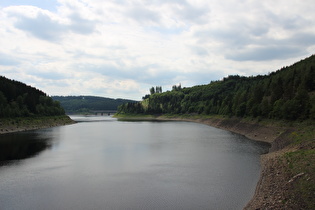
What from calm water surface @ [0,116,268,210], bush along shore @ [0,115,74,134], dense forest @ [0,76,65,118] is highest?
dense forest @ [0,76,65,118]

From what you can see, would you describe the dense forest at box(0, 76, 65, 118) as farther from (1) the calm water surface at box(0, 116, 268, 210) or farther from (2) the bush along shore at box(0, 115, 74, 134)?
(1) the calm water surface at box(0, 116, 268, 210)

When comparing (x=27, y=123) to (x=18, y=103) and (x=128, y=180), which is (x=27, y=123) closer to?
(x=18, y=103)

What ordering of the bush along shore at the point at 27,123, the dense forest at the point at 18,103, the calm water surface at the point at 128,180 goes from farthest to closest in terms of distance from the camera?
1. the dense forest at the point at 18,103
2. the bush along shore at the point at 27,123
3. the calm water surface at the point at 128,180

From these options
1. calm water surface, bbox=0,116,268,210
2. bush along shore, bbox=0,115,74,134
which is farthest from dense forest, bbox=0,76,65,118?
calm water surface, bbox=0,116,268,210

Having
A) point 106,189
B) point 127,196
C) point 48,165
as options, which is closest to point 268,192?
point 127,196

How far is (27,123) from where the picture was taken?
106875 mm

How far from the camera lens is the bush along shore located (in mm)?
90062

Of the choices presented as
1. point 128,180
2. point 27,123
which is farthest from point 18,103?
point 128,180

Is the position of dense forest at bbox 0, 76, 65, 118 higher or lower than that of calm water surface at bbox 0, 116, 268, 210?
higher

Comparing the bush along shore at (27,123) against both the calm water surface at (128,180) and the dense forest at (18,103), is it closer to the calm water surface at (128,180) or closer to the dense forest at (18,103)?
the dense forest at (18,103)

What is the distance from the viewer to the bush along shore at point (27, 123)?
9006 cm

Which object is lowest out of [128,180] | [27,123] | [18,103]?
[128,180]

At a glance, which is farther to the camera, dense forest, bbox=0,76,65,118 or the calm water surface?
dense forest, bbox=0,76,65,118

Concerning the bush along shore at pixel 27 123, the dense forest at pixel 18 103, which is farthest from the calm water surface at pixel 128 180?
the dense forest at pixel 18 103
